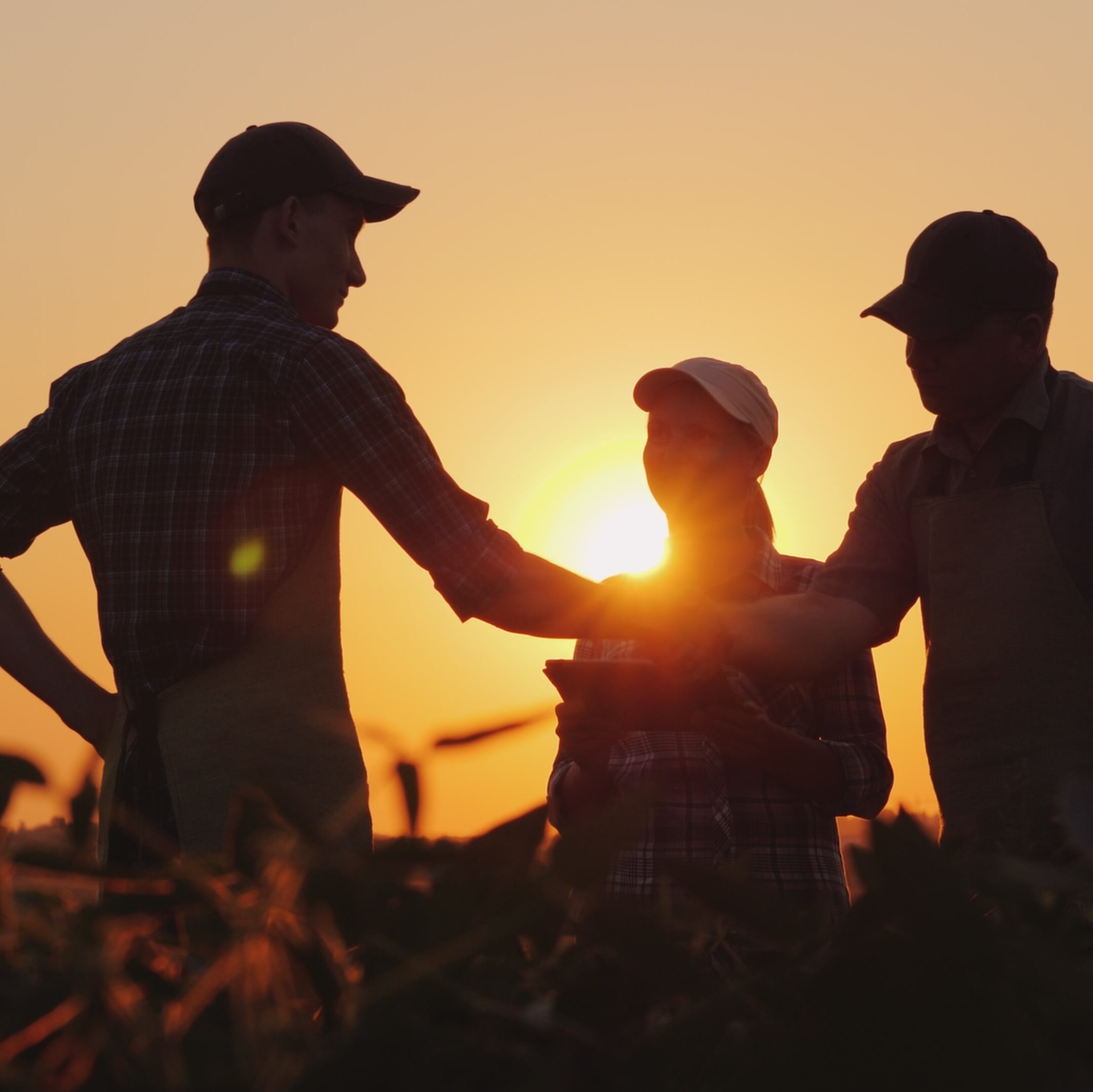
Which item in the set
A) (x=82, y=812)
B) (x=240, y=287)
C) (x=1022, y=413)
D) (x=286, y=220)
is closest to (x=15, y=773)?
(x=82, y=812)

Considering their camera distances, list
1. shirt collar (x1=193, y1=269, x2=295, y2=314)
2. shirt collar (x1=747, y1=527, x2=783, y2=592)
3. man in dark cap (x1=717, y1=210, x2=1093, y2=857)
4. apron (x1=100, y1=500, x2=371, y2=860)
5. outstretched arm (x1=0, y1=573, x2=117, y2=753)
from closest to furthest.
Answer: apron (x1=100, y1=500, x2=371, y2=860), outstretched arm (x1=0, y1=573, x2=117, y2=753), shirt collar (x1=193, y1=269, x2=295, y2=314), man in dark cap (x1=717, y1=210, x2=1093, y2=857), shirt collar (x1=747, y1=527, x2=783, y2=592)

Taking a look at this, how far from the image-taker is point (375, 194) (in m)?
2.78

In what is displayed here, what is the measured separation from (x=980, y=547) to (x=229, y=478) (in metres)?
1.66

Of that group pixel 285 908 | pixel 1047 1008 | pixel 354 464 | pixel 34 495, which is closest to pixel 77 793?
pixel 285 908

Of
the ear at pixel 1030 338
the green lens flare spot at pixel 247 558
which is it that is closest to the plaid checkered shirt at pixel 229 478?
the green lens flare spot at pixel 247 558

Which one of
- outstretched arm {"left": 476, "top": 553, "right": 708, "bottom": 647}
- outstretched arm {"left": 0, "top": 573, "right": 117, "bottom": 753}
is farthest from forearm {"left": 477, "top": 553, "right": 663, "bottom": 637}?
outstretched arm {"left": 0, "top": 573, "right": 117, "bottom": 753}

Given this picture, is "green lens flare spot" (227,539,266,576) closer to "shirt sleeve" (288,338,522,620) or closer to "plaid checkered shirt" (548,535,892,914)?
"shirt sleeve" (288,338,522,620)

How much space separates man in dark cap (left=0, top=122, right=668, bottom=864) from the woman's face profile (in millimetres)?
777

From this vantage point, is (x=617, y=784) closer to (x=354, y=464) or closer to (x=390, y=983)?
(x=354, y=464)

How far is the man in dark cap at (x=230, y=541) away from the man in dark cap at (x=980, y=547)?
879mm

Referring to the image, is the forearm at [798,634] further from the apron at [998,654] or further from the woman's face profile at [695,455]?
the woman's face profile at [695,455]

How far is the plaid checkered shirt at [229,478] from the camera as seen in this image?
7.76ft

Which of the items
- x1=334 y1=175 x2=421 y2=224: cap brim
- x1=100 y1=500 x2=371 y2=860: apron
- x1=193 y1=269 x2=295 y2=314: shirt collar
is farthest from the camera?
x1=334 y1=175 x2=421 y2=224: cap brim

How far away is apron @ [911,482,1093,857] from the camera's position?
2.84m
